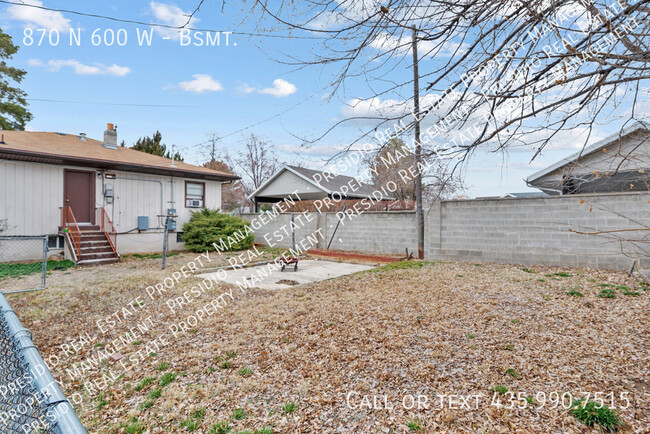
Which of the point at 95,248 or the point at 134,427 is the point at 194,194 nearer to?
the point at 95,248

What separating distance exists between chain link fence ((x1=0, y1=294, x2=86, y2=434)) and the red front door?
1065cm

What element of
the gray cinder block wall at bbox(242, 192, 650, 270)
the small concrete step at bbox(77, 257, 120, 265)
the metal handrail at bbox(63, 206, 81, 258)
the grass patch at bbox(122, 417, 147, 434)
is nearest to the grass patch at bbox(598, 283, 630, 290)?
the gray cinder block wall at bbox(242, 192, 650, 270)

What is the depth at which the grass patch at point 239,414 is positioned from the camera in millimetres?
2442

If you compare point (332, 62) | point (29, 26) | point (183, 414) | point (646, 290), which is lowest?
point (183, 414)

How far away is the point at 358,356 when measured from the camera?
10.7 feet

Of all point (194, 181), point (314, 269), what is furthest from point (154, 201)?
point (314, 269)

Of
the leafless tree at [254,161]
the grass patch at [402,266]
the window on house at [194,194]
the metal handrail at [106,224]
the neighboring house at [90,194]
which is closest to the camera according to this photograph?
the grass patch at [402,266]

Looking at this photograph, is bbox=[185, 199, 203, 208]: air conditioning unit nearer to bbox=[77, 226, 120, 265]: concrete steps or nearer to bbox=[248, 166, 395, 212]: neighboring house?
bbox=[77, 226, 120, 265]: concrete steps

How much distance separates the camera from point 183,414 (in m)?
2.55

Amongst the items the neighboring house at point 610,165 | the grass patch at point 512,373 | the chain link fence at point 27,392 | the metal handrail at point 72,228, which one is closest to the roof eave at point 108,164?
the metal handrail at point 72,228

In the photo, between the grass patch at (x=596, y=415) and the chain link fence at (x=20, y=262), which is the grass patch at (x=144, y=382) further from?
the chain link fence at (x=20, y=262)

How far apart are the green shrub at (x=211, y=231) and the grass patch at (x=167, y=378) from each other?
32.0 feet

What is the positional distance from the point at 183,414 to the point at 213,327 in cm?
190

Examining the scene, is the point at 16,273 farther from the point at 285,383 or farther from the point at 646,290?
the point at 646,290
